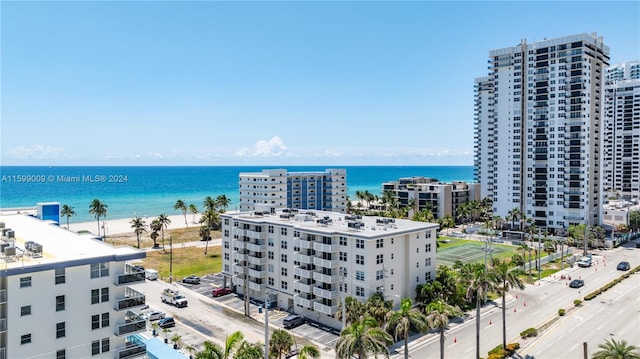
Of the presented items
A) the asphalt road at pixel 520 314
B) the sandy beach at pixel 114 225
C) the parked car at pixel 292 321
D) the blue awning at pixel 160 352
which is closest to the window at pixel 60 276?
the blue awning at pixel 160 352

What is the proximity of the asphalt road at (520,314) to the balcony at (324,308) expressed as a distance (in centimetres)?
882

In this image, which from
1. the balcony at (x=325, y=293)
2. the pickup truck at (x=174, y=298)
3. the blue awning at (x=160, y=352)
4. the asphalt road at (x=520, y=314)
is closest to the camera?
the blue awning at (x=160, y=352)

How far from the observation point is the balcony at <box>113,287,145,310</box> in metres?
29.5

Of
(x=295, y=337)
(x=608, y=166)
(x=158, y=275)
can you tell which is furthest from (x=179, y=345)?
(x=608, y=166)

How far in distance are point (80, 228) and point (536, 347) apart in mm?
137156

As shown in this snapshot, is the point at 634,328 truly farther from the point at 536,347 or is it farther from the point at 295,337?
the point at 295,337

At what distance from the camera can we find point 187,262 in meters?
88.1

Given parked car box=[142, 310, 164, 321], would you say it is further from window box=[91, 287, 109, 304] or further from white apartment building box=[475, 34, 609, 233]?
white apartment building box=[475, 34, 609, 233]

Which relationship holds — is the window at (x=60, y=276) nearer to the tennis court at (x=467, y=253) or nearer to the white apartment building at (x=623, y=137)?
the tennis court at (x=467, y=253)

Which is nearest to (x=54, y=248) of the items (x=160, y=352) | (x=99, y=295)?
(x=99, y=295)

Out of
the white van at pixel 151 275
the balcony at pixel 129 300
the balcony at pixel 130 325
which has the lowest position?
the white van at pixel 151 275

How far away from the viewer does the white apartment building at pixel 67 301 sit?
1017 inches

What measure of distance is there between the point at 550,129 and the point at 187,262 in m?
100

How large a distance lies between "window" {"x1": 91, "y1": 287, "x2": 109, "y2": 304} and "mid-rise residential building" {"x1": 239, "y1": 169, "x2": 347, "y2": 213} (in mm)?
82674
